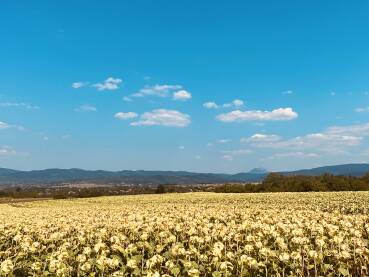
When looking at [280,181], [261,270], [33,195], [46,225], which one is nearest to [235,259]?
[261,270]

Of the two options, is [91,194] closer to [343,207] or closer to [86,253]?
[343,207]

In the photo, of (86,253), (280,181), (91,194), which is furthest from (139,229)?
(91,194)

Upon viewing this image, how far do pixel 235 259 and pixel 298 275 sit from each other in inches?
70.1

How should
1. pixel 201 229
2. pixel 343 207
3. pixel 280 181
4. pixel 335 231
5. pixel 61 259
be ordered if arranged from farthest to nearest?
1. pixel 280 181
2. pixel 343 207
3. pixel 201 229
4. pixel 335 231
5. pixel 61 259

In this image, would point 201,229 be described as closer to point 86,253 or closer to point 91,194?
point 86,253

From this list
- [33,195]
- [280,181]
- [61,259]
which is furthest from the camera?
[33,195]

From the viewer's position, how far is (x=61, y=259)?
1117 centimetres

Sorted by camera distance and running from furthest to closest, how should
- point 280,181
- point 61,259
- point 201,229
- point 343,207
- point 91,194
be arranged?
point 91,194
point 280,181
point 343,207
point 201,229
point 61,259

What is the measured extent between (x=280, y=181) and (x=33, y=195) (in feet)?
281

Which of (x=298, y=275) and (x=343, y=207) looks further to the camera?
(x=343, y=207)

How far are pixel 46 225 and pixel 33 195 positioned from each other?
435ft

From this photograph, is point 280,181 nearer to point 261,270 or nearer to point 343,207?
point 343,207

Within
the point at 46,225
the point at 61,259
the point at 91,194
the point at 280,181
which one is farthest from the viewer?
the point at 91,194

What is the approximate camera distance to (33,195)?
476ft
